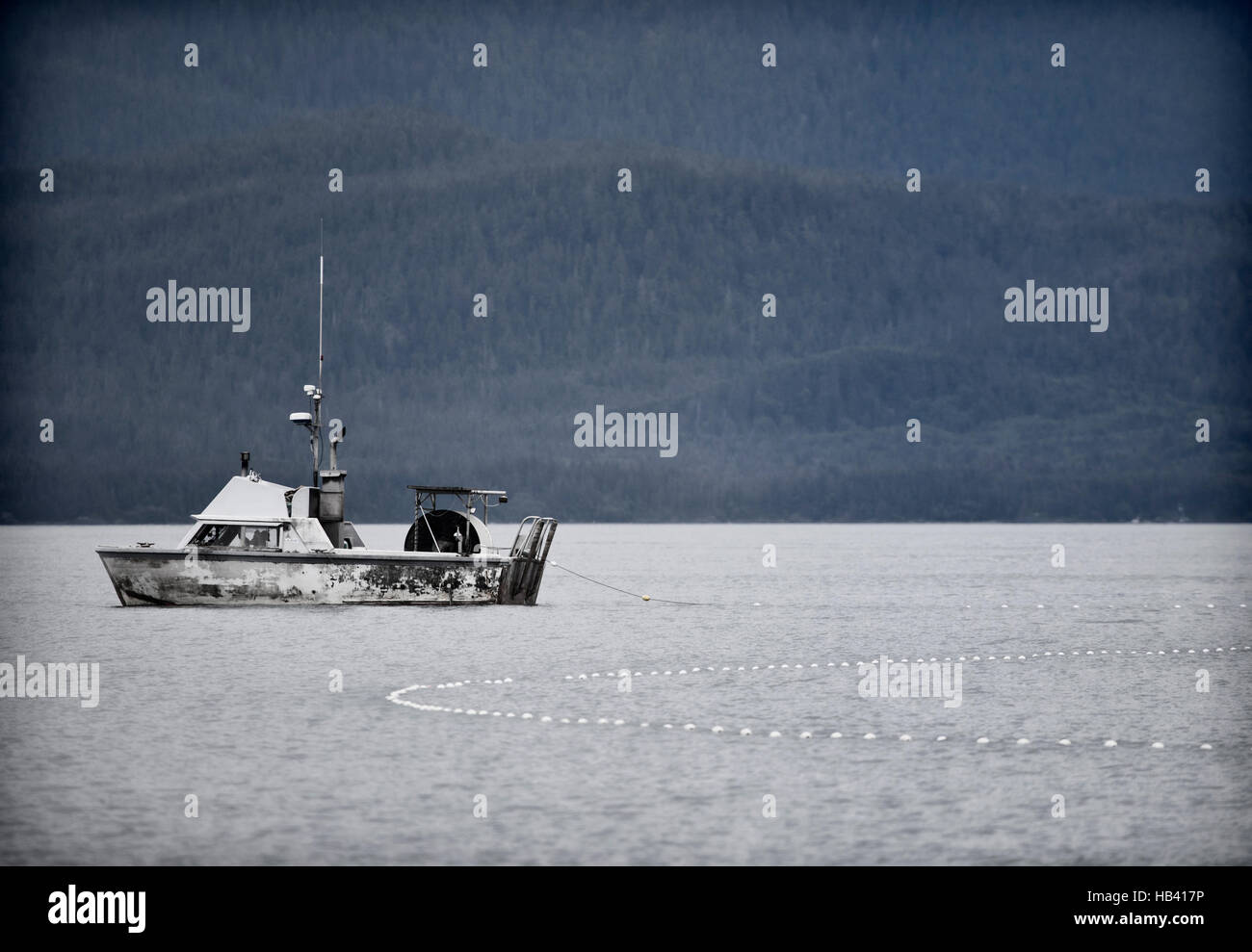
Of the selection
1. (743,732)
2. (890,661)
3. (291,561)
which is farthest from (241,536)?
(743,732)

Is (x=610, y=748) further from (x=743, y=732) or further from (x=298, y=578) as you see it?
(x=298, y=578)

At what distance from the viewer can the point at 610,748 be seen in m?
22.0

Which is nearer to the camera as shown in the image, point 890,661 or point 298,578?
point 890,661

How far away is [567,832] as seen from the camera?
16125mm

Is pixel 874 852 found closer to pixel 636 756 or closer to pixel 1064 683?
pixel 636 756

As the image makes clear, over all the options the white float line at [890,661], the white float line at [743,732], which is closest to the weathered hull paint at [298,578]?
the white float line at [890,661]

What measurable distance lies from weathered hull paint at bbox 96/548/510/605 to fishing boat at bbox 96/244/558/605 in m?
0.03

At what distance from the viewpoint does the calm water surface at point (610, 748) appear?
1577 cm

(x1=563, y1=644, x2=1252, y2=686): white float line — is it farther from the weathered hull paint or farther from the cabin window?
the cabin window

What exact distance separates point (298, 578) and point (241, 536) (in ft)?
7.73

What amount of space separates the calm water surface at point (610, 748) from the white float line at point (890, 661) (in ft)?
0.72

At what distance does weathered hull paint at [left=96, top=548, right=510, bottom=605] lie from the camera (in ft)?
138

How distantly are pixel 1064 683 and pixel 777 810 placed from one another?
15.6 meters
